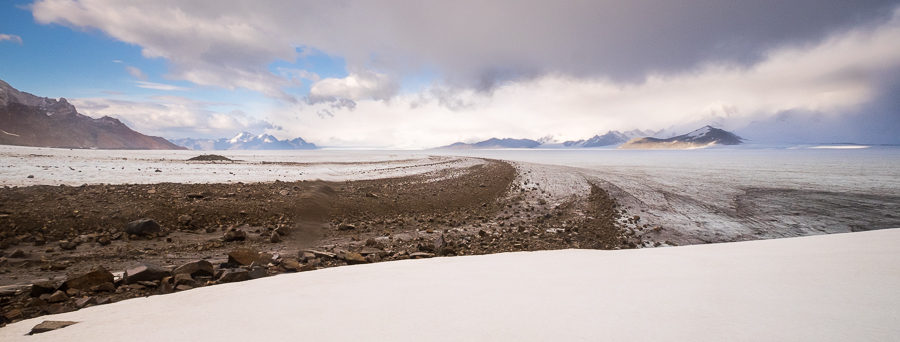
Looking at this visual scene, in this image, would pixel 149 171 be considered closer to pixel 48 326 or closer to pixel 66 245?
pixel 66 245

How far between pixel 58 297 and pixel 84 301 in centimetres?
42

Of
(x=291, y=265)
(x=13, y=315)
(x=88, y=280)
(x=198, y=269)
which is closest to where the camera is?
(x=13, y=315)

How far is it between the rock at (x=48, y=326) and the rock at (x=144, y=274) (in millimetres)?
1699

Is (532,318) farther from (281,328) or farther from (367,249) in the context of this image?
(367,249)

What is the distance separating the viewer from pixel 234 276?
4012 millimetres

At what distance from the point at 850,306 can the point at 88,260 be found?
31.3 feet

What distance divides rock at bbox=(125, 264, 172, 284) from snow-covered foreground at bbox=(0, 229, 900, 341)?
3.86 ft

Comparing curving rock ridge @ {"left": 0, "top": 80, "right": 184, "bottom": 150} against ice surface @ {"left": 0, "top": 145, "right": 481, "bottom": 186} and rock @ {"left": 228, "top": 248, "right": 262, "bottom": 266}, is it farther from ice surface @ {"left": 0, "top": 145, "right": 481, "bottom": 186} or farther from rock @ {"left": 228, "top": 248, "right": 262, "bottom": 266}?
rock @ {"left": 228, "top": 248, "right": 262, "bottom": 266}

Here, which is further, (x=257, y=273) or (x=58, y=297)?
(x=257, y=273)

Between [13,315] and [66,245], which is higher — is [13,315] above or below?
above

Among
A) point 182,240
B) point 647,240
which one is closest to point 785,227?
point 647,240

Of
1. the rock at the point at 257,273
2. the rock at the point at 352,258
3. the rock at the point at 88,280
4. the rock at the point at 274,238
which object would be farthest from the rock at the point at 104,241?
the rock at the point at 352,258

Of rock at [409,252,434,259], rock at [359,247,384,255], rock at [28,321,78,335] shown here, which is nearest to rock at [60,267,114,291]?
rock at [28,321,78,335]

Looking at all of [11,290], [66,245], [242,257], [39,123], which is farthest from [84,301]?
[39,123]
